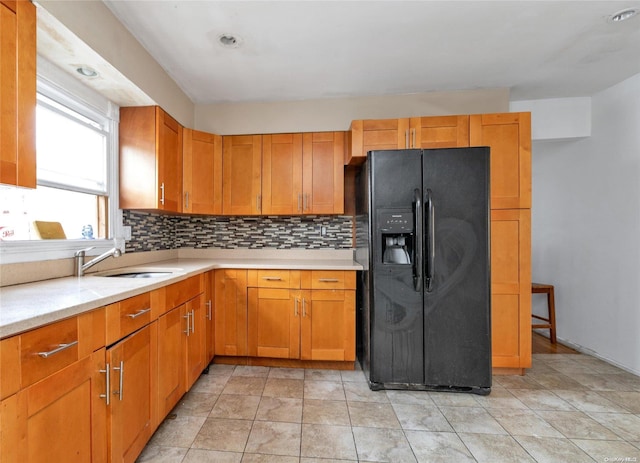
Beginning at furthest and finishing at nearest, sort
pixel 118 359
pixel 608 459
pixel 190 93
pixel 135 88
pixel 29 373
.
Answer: pixel 190 93 < pixel 135 88 < pixel 608 459 < pixel 118 359 < pixel 29 373

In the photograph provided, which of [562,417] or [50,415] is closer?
[50,415]

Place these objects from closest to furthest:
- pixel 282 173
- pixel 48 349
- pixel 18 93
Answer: pixel 48 349 < pixel 18 93 < pixel 282 173

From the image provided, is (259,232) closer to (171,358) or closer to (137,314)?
(171,358)

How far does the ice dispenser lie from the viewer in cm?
208

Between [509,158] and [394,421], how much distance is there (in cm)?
214

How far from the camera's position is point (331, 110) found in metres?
2.80

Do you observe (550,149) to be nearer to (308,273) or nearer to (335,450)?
(308,273)

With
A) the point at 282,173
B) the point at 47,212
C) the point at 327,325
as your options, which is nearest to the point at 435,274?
the point at 327,325

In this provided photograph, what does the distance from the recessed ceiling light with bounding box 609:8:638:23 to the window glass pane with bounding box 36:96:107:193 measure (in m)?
3.45

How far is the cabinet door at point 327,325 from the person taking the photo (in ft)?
7.88

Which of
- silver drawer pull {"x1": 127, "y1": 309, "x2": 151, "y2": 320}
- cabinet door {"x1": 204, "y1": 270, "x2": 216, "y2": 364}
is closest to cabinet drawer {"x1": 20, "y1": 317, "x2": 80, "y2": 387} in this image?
silver drawer pull {"x1": 127, "y1": 309, "x2": 151, "y2": 320}

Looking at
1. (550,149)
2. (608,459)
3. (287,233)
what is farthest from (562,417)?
(550,149)

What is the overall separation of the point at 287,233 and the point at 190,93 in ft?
5.34

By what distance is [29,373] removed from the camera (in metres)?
0.87
